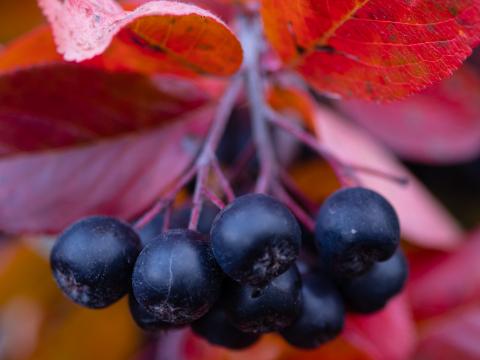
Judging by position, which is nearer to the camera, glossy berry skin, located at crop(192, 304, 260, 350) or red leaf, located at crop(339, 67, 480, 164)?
glossy berry skin, located at crop(192, 304, 260, 350)

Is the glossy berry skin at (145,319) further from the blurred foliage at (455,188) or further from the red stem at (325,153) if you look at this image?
the blurred foliage at (455,188)

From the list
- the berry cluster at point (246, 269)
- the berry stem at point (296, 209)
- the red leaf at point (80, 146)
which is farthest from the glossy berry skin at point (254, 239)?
the red leaf at point (80, 146)

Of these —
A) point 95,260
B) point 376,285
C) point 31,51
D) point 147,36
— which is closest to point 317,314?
point 376,285

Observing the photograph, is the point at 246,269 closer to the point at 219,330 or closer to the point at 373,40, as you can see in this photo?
the point at 219,330

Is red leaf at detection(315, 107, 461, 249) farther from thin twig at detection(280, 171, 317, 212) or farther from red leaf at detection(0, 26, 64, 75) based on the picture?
red leaf at detection(0, 26, 64, 75)

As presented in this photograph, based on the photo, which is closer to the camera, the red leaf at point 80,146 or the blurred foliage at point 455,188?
the red leaf at point 80,146

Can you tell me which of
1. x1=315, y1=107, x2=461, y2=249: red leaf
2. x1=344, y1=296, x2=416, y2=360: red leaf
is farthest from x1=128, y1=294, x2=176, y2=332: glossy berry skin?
x1=315, y1=107, x2=461, y2=249: red leaf
